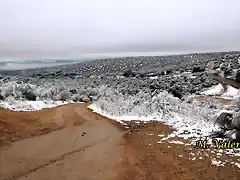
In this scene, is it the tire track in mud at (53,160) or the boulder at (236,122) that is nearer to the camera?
the tire track in mud at (53,160)

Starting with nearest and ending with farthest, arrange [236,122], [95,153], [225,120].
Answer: [95,153]
[236,122]
[225,120]

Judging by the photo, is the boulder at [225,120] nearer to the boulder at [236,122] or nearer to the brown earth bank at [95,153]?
the boulder at [236,122]

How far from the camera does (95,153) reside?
9.05 meters

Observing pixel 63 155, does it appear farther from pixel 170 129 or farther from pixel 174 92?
pixel 174 92

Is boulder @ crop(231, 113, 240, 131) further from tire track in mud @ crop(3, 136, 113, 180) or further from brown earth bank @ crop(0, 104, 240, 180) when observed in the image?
tire track in mud @ crop(3, 136, 113, 180)

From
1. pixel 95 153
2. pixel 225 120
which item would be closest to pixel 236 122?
pixel 225 120

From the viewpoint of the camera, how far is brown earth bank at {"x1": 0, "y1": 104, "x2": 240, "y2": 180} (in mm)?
7375

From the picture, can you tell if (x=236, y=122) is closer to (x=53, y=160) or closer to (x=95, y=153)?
(x=95, y=153)

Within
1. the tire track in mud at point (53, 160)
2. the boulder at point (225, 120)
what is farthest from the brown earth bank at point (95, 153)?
the boulder at point (225, 120)

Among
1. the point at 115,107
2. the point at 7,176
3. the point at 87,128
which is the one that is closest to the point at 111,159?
the point at 7,176

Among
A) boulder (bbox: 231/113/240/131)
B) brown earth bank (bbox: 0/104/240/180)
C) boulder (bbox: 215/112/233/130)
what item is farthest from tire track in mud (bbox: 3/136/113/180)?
boulder (bbox: 231/113/240/131)

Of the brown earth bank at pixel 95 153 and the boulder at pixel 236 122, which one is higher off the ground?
the boulder at pixel 236 122

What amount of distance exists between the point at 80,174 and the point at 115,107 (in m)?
8.26

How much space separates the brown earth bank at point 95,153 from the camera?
24.2 ft
